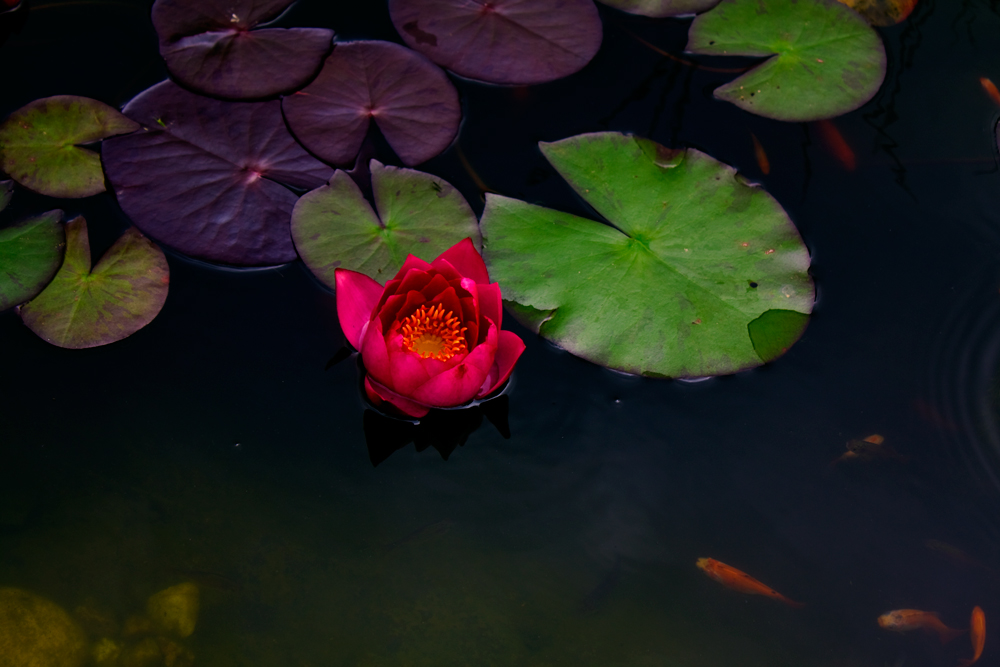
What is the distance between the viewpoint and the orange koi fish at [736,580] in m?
2.09

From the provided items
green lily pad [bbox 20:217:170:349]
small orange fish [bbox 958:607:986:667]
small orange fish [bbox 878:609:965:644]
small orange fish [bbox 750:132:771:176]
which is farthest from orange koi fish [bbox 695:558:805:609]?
green lily pad [bbox 20:217:170:349]

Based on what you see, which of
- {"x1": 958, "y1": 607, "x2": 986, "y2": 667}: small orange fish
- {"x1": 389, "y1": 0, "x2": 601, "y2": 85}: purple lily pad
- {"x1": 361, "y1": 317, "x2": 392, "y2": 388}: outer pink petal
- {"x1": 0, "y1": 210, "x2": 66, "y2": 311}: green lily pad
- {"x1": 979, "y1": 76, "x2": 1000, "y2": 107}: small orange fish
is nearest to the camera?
{"x1": 361, "y1": 317, "x2": 392, "y2": 388}: outer pink petal

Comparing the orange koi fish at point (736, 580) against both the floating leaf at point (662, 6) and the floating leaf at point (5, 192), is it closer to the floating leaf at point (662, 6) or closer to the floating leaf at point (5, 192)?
the floating leaf at point (662, 6)

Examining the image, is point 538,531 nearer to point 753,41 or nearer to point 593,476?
point 593,476

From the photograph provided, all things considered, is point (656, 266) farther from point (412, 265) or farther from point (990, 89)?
point (990, 89)

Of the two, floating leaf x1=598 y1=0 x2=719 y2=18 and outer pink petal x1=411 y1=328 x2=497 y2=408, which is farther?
floating leaf x1=598 y1=0 x2=719 y2=18

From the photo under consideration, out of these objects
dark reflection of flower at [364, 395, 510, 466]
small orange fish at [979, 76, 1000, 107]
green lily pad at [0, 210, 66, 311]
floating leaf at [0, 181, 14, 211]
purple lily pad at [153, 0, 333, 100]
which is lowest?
dark reflection of flower at [364, 395, 510, 466]

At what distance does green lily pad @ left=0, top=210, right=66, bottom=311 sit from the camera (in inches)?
84.0

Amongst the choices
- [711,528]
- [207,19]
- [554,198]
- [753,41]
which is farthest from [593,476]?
[207,19]

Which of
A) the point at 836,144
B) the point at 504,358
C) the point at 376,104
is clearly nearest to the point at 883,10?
the point at 836,144

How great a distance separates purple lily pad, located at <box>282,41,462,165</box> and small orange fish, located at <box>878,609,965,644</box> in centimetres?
204

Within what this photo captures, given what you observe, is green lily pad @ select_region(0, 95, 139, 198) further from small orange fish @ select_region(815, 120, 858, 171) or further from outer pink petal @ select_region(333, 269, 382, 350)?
small orange fish @ select_region(815, 120, 858, 171)

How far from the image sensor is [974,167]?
2645 mm

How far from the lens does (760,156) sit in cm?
262
